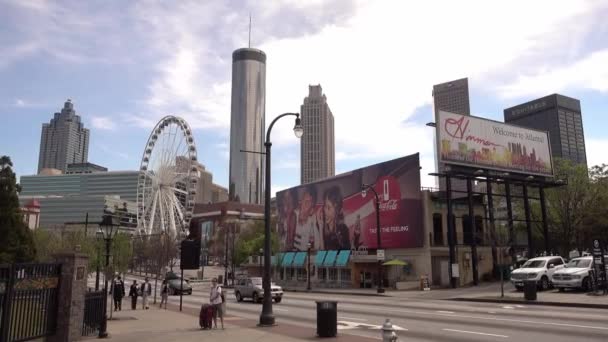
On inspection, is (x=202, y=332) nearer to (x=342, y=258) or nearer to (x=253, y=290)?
(x=253, y=290)

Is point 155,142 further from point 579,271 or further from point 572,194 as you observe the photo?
point 579,271

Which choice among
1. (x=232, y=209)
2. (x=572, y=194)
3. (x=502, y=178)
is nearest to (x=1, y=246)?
(x=502, y=178)

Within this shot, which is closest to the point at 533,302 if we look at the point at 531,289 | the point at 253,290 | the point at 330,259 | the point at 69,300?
the point at 531,289

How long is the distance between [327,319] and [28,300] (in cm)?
805

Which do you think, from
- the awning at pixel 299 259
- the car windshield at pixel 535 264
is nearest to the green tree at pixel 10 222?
the awning at pixel 299 259

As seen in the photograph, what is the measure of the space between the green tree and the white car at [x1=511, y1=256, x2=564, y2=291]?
117ft

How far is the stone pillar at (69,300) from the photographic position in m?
14.0

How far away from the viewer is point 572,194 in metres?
58.0

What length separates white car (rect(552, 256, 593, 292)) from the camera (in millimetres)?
30547

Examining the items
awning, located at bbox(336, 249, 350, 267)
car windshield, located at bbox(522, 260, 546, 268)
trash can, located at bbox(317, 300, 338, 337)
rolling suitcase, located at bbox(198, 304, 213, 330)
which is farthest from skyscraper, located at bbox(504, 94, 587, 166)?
trash can, located at bbox(317, 300, 338, 337)

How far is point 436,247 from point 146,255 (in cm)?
6735

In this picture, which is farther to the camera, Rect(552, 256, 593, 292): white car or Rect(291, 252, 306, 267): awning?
Rect(291, 252, 306, 267): awning

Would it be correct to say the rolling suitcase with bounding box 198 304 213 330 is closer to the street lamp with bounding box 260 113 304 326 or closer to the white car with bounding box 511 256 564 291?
the street lamp with bounding box 260 113 304 326

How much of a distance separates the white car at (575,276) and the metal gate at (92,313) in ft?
86.5
